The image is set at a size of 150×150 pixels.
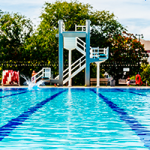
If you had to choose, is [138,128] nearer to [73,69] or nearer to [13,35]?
[73,69]

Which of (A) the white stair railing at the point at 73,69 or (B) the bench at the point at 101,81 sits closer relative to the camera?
(A) the white stair railing at the point at 73,69

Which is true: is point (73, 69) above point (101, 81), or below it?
above

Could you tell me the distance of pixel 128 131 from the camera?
16.9 ft

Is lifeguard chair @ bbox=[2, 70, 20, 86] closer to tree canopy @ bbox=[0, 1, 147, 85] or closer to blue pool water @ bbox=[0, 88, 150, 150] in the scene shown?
tree canopy @ bbox=[0, 1, 147, 85]

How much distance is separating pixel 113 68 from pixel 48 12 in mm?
8721

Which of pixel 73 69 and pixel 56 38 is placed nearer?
pixel 73 69

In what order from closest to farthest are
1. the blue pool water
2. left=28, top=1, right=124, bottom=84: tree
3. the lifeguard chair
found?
the blue pool water → the lifeguard chair → left=28, top=1, right=124, bottom=84: tree

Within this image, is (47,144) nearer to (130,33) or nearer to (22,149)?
(22,149)

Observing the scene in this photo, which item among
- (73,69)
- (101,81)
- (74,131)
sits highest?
(73,69)

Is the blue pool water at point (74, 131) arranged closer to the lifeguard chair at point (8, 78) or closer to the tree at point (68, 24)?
the lifeguard chair at point (8, 78)

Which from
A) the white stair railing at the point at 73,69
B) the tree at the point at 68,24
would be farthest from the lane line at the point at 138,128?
the tree at the point at 68,24

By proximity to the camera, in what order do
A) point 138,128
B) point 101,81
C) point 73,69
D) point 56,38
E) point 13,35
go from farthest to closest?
1. point 13,35
2. point 56,38
3. point 73,69
4. point 101,81
5. point 138,128

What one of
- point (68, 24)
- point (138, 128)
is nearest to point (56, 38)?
point (68, 24)

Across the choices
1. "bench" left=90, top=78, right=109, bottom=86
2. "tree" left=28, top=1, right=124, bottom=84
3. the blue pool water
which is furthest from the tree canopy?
the blue pool water
